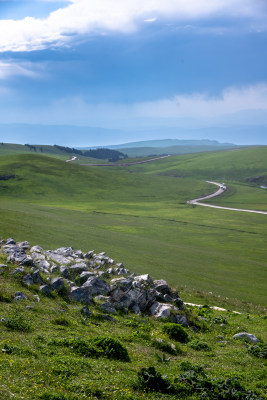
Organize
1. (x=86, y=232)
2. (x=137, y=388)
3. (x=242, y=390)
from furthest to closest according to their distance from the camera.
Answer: (x=86, y=232)
(x=242, y=390)
(x=137, y=388)

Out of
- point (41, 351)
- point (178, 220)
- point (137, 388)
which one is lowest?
point (178, 220)

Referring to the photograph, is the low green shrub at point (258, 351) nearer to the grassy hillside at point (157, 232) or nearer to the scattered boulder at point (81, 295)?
the scattered boulder at point (81, 295)

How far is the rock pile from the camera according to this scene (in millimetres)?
22734

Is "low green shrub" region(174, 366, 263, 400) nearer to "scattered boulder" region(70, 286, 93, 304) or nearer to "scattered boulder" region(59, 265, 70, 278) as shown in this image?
"scattered boulder" region(70, 286, 93, 304)

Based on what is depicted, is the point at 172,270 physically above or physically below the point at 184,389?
below

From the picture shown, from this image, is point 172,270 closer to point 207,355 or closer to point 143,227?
point 207,355

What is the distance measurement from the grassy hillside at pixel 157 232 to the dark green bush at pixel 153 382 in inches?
810

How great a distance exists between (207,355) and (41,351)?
389 inches

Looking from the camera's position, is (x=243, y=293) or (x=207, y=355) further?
(x=243, y=293)

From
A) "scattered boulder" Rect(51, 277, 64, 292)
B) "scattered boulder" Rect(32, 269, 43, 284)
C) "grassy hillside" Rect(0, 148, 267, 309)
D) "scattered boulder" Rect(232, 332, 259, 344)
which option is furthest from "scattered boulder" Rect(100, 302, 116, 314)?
"grassy hillside" Rect(0, 148, 267, 309)

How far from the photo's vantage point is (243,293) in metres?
38.7

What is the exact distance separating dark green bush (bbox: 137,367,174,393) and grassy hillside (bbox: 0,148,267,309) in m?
20.6

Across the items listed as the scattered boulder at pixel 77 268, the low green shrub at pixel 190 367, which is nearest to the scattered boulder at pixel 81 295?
the scattered boulder at pixel 77 268

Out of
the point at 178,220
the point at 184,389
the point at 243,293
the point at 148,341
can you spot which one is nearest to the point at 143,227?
the point at 178,220
